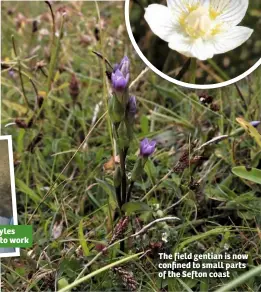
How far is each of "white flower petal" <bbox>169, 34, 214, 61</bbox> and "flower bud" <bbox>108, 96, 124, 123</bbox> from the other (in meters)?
0.15

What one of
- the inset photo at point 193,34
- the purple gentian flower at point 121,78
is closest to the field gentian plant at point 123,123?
the purple gentian flower at point 121,78

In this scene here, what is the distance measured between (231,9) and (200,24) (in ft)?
0.16

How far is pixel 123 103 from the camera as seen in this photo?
0.86 m

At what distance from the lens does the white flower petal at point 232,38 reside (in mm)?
950

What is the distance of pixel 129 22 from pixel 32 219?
Result: 31cm

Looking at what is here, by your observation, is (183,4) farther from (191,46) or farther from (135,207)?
(135,207)

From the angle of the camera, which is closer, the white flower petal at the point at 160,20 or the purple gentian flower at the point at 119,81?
the purple gentian flower at the point at 119,81

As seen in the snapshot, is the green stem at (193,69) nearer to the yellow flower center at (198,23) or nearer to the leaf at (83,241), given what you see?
the yellow flower center at (198,23)

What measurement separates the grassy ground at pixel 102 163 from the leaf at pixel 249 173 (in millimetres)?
42

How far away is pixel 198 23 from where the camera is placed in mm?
955

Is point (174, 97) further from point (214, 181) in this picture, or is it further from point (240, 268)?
point (240, 268)

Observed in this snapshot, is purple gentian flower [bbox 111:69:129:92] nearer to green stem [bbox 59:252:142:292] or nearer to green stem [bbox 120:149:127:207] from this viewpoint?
green stem [bbox 120:149:127:207]

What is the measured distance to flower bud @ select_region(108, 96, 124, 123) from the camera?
0.86 m

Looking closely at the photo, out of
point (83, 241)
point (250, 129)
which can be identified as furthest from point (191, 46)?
point (83, 241)
